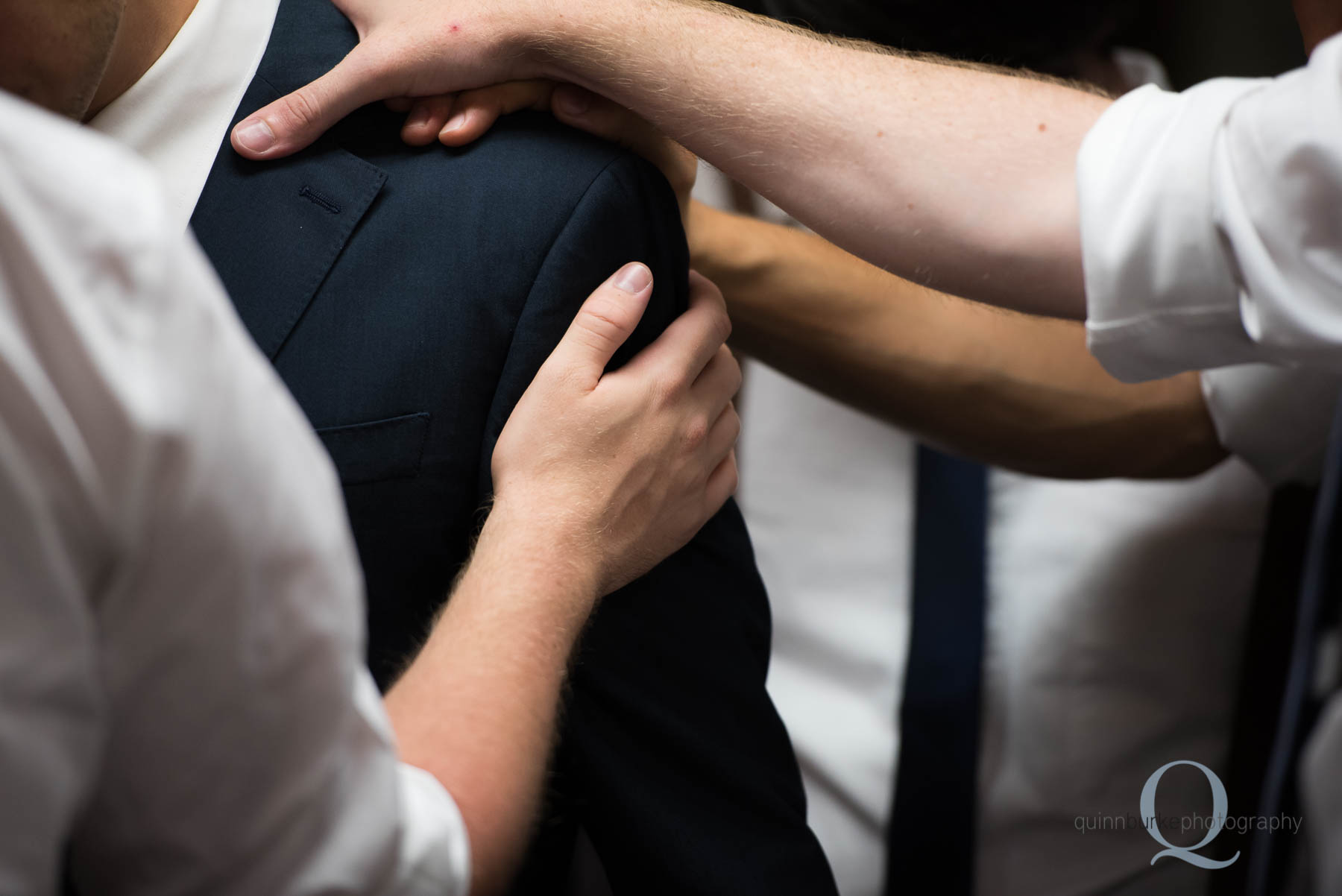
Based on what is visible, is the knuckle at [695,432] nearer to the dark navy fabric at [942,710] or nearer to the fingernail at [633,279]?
the fingernail at [633,279]

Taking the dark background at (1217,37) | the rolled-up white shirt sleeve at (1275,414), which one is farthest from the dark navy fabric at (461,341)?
the dark background at (1217,37)

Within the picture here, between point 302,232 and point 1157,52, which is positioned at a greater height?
point 302,232

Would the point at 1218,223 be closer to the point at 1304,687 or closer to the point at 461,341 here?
the point at 1304,687

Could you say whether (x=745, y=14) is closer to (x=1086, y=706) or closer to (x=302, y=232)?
(x=302, y=232)

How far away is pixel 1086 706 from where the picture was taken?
3.77 ft

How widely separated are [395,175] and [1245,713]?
1089 mm

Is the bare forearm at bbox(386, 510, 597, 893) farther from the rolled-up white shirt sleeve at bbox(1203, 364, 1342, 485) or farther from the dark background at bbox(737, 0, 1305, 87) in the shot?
the dark background at bbox(737, 0, 1305, 87)

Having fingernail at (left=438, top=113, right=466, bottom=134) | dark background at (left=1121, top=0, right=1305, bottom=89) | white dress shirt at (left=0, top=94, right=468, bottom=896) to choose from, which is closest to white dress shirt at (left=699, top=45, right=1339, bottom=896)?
fingernail at (left=438, top=113, right=466, bottom=134)

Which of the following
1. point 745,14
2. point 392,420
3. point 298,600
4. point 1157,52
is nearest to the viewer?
point 298,600

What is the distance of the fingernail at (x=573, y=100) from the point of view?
29.0 inches

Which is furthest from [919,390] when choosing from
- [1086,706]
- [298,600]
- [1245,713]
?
[298,600]
